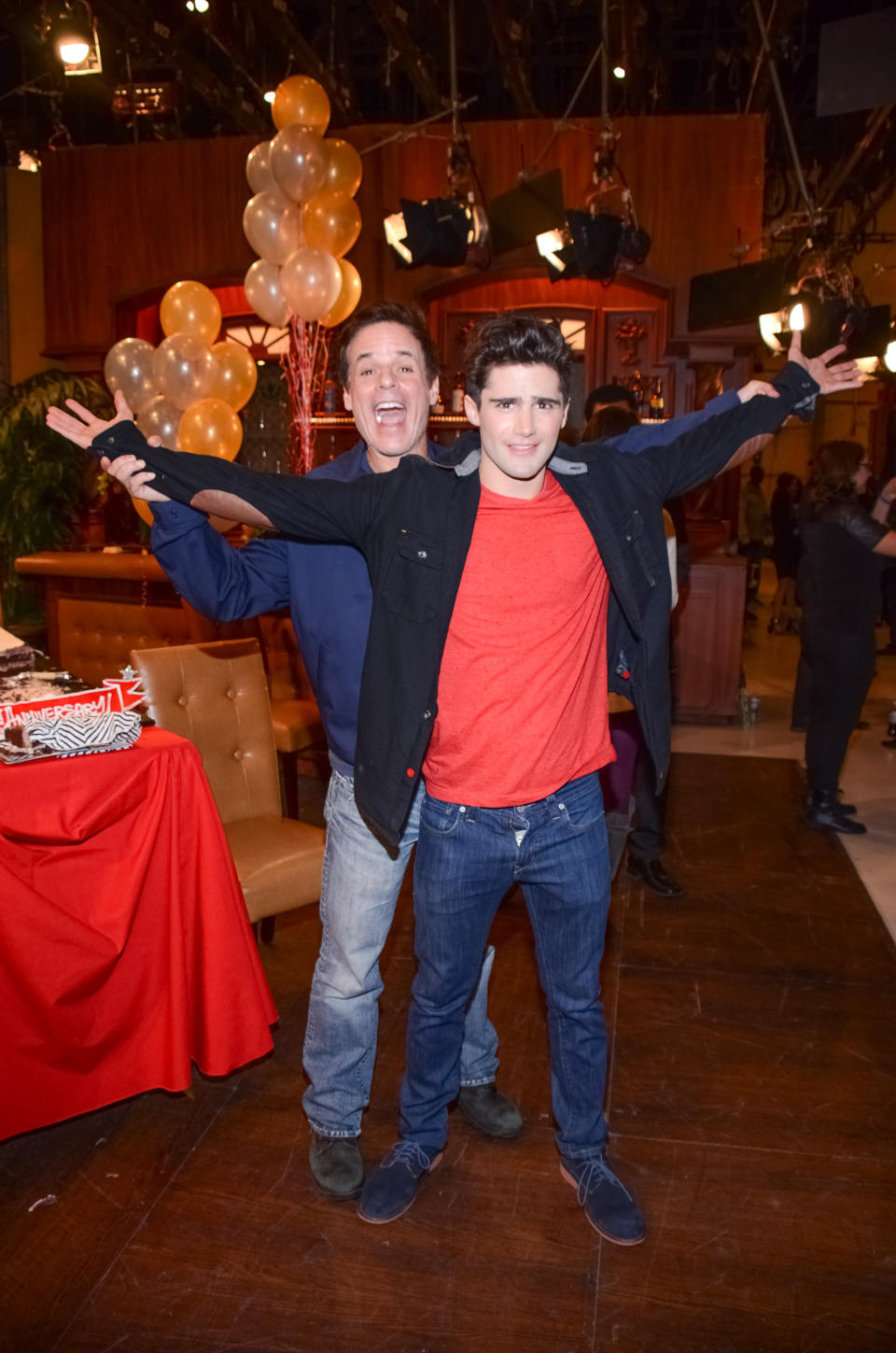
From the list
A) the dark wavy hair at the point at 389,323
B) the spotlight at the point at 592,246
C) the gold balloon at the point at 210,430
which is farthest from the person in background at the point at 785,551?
the dark wavy hair at the point at 389,323

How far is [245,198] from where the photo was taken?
6.97 metres

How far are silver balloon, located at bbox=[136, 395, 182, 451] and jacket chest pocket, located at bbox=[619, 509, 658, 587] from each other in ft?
12.2

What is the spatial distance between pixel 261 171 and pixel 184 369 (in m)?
1.31

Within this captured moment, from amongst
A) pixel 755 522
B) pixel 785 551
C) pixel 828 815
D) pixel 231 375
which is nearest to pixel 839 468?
pixel 828 815

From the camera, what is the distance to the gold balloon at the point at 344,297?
571cm

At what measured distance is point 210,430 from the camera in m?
4.82

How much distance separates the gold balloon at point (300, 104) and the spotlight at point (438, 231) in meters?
0.64

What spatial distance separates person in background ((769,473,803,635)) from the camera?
8844 mm

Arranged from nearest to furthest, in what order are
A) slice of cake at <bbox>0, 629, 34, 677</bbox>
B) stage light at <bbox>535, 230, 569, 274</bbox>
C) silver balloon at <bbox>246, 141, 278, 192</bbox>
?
slice of cake at <bbox>0, 629, 34, 677</bbox> < silver balloon at <bbox>246, 141, 278, 192</bbox> < stage light at <bbox>535, 230, 569, 274</bbox>

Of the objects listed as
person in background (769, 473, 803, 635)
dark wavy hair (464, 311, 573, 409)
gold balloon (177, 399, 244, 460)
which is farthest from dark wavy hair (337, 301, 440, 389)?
person in background (769, 473, 803, 635)

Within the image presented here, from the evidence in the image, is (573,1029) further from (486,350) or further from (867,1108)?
(486,350)

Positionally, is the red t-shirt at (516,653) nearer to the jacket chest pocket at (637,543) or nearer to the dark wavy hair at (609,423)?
the jacket chest pocket at (637,543)

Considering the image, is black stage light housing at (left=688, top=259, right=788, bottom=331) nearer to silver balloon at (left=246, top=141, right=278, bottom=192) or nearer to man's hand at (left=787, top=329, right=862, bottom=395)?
silver balloon at (left=246, top=141, right=278, bottom=192)

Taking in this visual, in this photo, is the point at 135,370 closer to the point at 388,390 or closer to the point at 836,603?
the point at 836,603
